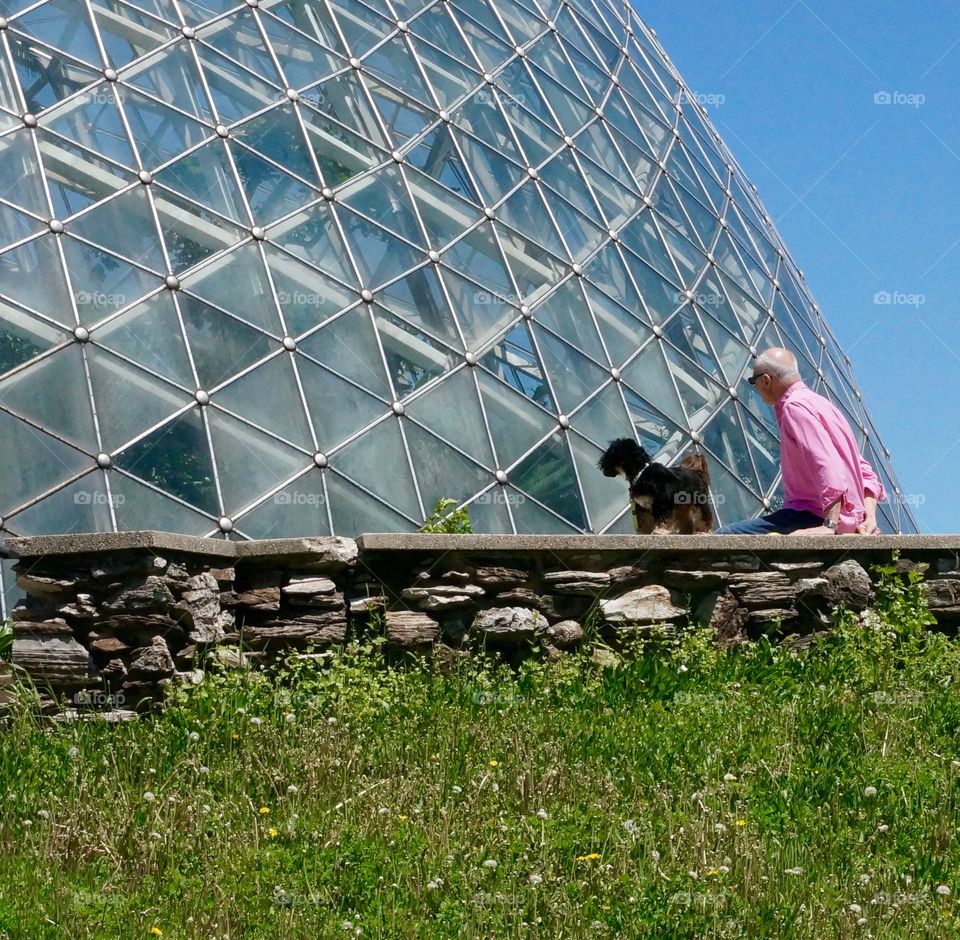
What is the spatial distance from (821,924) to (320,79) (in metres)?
11.3

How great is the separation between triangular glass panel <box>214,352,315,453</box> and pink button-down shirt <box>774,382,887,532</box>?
4.15 meters

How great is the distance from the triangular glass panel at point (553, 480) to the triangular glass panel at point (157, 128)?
4.47 metres

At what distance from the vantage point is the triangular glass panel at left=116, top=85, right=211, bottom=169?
12211 mm

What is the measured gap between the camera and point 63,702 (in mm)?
7367

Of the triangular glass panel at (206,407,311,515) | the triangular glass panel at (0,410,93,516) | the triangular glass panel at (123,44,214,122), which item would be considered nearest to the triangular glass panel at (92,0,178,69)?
the triangular glass panel at (123,44,214,122)

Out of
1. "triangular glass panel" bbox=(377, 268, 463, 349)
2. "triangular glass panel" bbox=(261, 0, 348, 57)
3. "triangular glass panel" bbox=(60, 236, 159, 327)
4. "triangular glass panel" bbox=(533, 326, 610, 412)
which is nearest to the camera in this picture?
"triangular glass panel" bbox=(60, 236, 159, 327)

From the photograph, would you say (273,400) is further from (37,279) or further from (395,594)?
(395,594)

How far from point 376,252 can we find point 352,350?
1.34 meters

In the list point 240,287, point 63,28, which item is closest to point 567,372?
point 240,287

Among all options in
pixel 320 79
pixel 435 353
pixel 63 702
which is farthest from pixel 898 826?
pixel 320 79

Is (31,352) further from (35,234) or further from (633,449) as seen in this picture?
(633,449)

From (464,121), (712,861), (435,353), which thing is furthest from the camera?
(464,121)

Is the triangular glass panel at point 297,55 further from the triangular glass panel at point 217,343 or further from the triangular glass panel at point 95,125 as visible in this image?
the triangular glass panel at point 217,343

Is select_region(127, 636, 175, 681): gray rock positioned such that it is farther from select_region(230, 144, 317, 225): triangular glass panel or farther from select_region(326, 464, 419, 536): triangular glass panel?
select_region(230, 144, 317, 225): triangular glass panel
